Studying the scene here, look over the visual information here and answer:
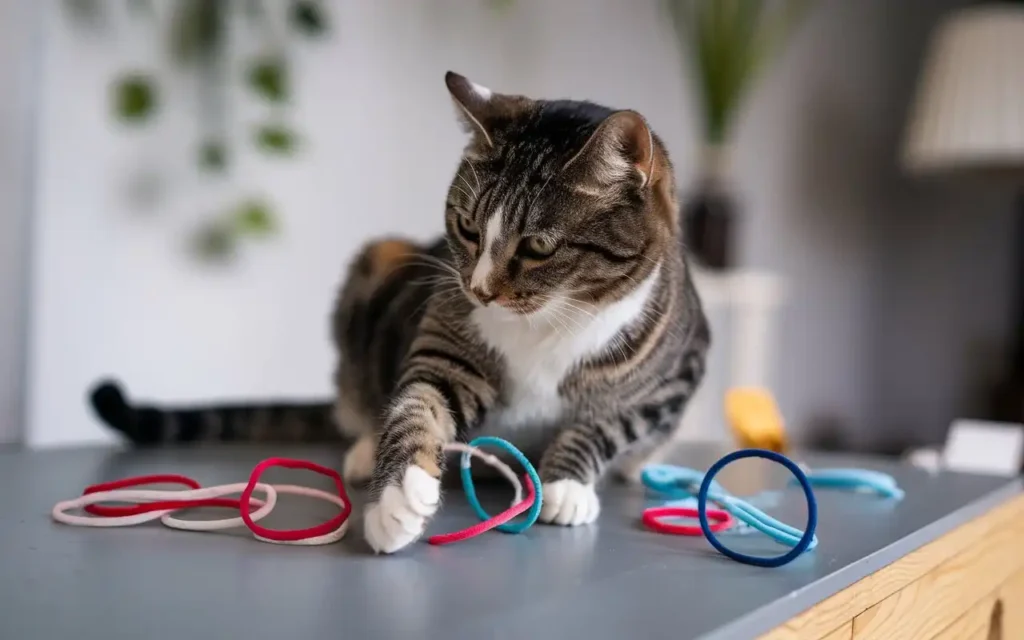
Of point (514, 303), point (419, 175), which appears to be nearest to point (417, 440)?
point (514, 303)

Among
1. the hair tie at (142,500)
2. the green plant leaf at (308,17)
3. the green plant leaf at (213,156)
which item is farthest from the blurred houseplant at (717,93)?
the hair tie at (142,500)

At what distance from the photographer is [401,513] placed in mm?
664

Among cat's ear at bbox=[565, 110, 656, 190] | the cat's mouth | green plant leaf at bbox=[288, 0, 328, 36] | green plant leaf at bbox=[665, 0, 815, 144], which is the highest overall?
green plant leaf at bbox=[665, 0, 815, 144]

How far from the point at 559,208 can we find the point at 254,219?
0.82 m

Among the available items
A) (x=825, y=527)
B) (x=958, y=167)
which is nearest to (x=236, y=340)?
(x=825, y=527)

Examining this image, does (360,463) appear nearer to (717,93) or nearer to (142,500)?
(142,500)

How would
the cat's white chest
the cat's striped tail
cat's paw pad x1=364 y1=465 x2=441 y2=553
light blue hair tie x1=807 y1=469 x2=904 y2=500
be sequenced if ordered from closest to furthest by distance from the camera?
cat's paw pad x1=364 y1=465 x2=441 y2=553 → the cat's white chest → light blue hair tie x1=807 y1=469 x2=904 y2=500 → the cat's striped tail

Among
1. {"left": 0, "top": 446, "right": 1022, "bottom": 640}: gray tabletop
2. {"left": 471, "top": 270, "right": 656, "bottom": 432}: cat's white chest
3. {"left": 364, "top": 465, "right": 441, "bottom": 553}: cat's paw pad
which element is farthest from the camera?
{"left": 471, "top": 270, "right": 656, "bottom": 432}: cat's white chest

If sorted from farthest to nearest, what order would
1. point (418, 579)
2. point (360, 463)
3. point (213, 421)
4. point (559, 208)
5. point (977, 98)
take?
1. point (977, 98)
2. point (213, 421)
3. point (360, 463)
4. point (559, 208)
5. point (418, 579)

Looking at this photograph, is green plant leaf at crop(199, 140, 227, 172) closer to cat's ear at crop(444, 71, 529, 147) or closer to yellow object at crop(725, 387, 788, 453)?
cat's ear at crop(444, 71, 529, 147)

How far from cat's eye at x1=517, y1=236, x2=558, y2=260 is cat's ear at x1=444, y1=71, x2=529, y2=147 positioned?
4.5 inches

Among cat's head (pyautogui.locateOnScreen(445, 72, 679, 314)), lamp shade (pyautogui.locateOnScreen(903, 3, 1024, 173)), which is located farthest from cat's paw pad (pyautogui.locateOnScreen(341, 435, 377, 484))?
lamp shade (pyautogui.locateOnScreen(903, 3, 1024, 173))

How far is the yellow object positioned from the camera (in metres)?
1.28

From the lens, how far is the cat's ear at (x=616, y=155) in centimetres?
79
